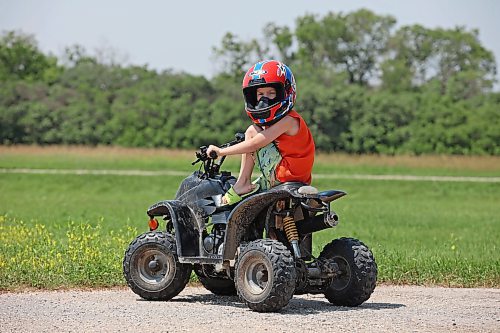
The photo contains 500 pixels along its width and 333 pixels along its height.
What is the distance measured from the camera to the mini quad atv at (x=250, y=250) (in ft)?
35.7

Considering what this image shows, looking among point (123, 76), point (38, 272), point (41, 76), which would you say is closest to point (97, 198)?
point (38, 272)

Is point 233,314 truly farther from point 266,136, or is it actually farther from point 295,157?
point 266,136

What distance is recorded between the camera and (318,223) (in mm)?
11242

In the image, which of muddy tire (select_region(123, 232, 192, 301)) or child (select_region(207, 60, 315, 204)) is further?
muddy tire (select_region(123, 232, 192, 301))

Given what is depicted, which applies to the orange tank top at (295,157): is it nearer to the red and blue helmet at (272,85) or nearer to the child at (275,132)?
the child at (275,132)

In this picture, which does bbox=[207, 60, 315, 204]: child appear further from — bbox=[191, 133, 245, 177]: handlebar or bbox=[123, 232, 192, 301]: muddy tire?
bbox=[123, 232, 192, 301]: muddy tire

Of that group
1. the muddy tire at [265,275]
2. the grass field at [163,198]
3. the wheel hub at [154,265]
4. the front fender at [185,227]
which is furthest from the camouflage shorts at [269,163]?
the grass field at [163,198]

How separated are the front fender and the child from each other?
91 cm

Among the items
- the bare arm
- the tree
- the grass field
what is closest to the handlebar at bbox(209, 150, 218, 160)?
the bare arm

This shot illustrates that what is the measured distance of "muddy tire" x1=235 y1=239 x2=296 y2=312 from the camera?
10.6m

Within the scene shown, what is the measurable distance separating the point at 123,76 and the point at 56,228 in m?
50.0

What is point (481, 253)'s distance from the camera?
712 inches

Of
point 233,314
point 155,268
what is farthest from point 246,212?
point 155,268

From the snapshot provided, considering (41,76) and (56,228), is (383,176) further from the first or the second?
(41,76)
